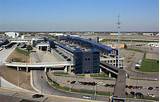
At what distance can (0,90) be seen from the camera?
564 inches

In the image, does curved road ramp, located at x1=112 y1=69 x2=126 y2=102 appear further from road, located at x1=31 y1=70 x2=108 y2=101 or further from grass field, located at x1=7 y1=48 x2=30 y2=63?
grass field, located at x1=7 y1=48 x2=30 y2=63

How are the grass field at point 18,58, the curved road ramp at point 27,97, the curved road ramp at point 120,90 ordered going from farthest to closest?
the grass field at point 18,58 → the curved road ramp at point 27,97 → the curved road ramp at point 120,90

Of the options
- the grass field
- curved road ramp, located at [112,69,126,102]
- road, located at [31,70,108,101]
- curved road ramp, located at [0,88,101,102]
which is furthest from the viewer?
the grass field

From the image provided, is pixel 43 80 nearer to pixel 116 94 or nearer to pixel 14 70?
pixel 14 70

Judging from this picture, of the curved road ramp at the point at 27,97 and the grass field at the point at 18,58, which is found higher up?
the curved road ramp at the point at 27,97

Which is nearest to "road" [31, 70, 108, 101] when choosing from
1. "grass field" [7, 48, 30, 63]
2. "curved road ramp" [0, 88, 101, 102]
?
"curved road ramp" [0, 88, 101, 102]

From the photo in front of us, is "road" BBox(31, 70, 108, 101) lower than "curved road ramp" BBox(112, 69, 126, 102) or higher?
lower

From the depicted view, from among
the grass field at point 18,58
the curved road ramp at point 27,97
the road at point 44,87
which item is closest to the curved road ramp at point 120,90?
the road at point 44,87

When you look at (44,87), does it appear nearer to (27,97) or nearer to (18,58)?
(27,97)

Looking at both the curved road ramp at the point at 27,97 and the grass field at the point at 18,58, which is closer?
the curved road ramp at the point at 27,97

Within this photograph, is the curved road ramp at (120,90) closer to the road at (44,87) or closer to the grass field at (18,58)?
the road at (44,87)

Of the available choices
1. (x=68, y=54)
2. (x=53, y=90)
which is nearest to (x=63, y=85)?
(x=53, y=90)

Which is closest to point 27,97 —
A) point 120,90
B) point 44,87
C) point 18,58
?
point 44,87

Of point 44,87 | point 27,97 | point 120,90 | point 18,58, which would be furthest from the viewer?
point 18,58
